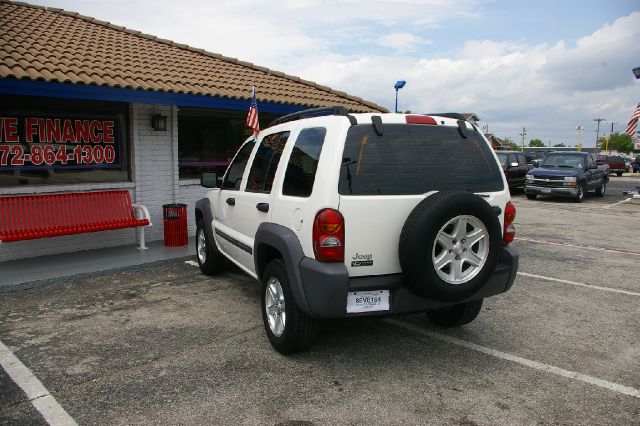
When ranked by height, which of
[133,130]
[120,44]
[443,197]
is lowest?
[443,197]

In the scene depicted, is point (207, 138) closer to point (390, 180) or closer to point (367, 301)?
point (390, 180)

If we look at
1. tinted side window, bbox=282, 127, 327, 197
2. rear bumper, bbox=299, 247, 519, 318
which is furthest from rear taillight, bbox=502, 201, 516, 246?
tinted side window, bbox=282, 127, 327, 197

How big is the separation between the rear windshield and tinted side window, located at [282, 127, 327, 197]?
281 mm

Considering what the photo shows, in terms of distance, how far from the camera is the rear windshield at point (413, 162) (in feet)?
11.6

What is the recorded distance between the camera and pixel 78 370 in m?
3.78

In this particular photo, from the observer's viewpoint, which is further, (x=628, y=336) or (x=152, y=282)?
(x=152, y=282)

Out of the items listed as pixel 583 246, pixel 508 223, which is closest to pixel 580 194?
pixel 583 246

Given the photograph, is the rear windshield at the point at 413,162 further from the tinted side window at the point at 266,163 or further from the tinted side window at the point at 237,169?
the tinted side window at the point at 237,169

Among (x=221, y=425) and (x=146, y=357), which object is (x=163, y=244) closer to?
(x=146, y=357)

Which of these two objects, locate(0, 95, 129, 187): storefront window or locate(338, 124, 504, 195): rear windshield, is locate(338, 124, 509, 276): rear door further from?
locate(0, 95, 129, 187): storefront window

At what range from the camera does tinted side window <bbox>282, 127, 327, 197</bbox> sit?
370 cm

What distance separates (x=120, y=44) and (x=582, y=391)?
10139 millimetres

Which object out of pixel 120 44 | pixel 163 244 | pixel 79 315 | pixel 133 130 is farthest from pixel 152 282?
pixel 120 44

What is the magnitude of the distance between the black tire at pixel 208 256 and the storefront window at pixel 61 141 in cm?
277
